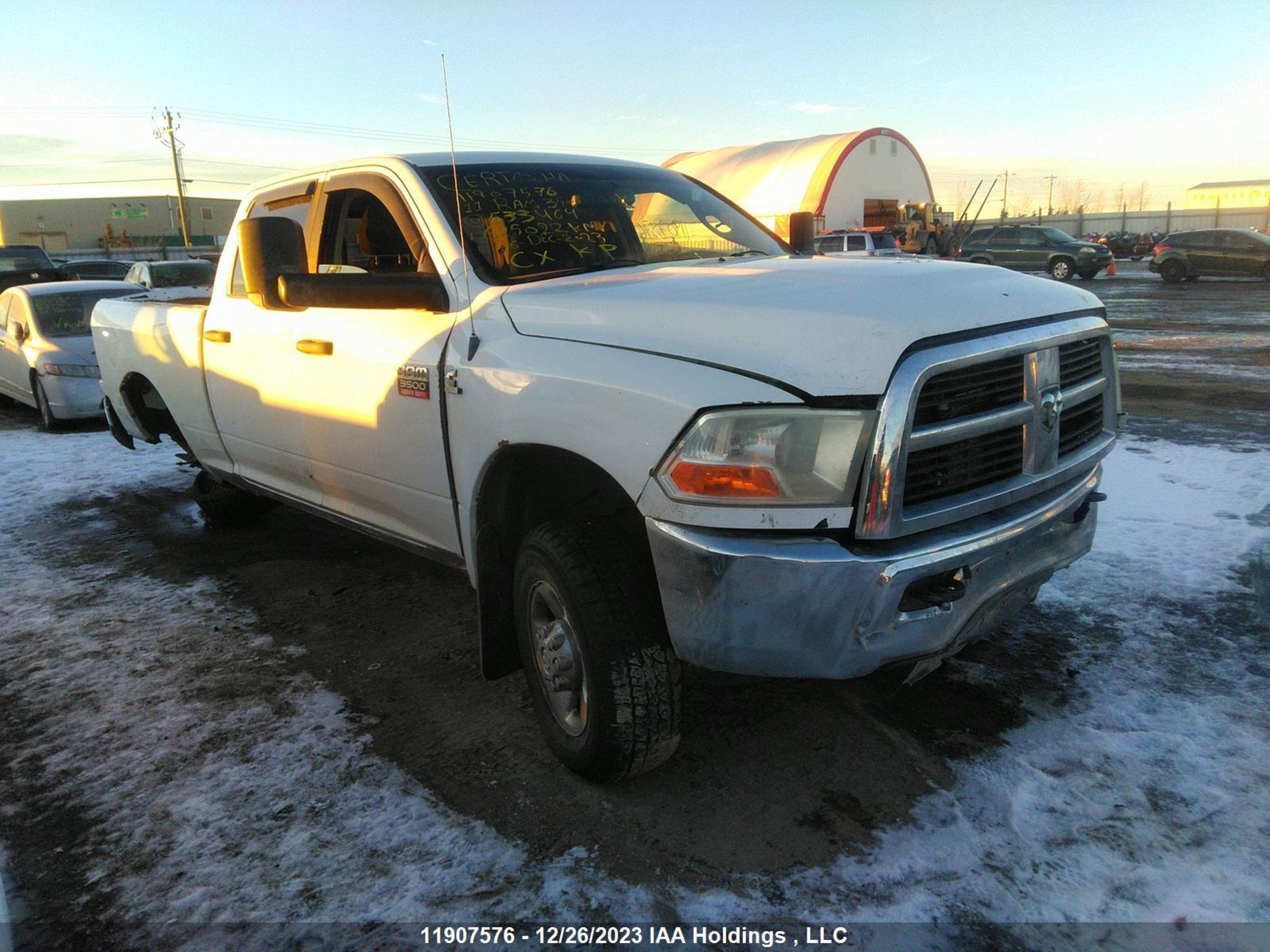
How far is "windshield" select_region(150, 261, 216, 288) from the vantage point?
558 inches

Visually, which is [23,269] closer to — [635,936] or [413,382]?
[413,382]

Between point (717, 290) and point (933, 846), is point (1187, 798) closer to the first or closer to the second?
point (933, 846)

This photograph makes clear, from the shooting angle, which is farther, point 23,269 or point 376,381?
point 23,269

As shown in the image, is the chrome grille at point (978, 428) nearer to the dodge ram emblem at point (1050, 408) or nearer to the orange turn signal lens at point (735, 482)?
the dodge ram emblem at point (1050, 408)

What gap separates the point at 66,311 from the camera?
372 inches

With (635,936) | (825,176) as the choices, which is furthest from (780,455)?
(825,176)

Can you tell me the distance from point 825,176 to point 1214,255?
505 inches

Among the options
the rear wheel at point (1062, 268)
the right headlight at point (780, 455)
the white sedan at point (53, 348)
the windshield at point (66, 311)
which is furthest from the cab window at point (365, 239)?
the rear wheel at point (1062, 268)

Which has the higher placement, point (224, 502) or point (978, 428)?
point (978, 428)

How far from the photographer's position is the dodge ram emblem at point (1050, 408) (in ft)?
8.14

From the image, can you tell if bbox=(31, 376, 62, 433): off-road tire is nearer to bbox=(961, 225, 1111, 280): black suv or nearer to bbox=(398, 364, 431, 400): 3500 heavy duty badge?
bbox=(398, 364, 431, 400): 3500 heavy duty badge

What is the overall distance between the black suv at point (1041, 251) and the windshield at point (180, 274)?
65.4 ft

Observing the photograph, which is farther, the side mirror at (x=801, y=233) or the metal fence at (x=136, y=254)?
the metal fence at (x=136, y=254)

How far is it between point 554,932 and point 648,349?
1440 millimetres
